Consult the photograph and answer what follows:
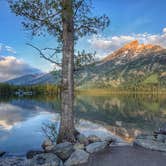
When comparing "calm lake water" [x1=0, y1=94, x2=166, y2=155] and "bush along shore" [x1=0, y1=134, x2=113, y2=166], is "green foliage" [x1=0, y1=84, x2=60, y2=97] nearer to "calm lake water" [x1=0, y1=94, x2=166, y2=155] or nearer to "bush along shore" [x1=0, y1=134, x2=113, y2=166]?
"calm lake water" [x1=0, y1=94, x2=166, y2=155]

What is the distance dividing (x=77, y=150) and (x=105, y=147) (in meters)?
2.07

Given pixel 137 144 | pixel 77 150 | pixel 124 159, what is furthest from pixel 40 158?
pixel 137 144

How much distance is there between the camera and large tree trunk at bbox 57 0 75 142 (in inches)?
563

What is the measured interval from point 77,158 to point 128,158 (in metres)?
2.29

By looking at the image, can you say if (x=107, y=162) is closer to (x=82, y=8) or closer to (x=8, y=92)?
(x=82, y=8)

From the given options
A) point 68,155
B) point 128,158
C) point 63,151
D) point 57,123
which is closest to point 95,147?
point 68,155

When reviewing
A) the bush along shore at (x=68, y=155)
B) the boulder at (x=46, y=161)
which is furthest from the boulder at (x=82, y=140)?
the boulder at (x=46, y=161)

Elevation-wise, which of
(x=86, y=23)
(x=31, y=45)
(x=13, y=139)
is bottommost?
(x=13, y=139)

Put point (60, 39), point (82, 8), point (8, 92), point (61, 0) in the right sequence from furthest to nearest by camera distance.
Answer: point (8, 92), point (60, 39), point (82, 8), point (61, 0)

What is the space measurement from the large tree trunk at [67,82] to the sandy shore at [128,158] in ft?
9.47

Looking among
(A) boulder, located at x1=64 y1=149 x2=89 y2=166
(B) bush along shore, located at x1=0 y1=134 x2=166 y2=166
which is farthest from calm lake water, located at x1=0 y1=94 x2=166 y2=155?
(A) boulder, located at x1=64 y1=149 x2=89 y2=166

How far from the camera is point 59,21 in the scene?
15695mm

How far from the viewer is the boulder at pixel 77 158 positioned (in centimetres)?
1080

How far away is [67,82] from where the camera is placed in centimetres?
1448
